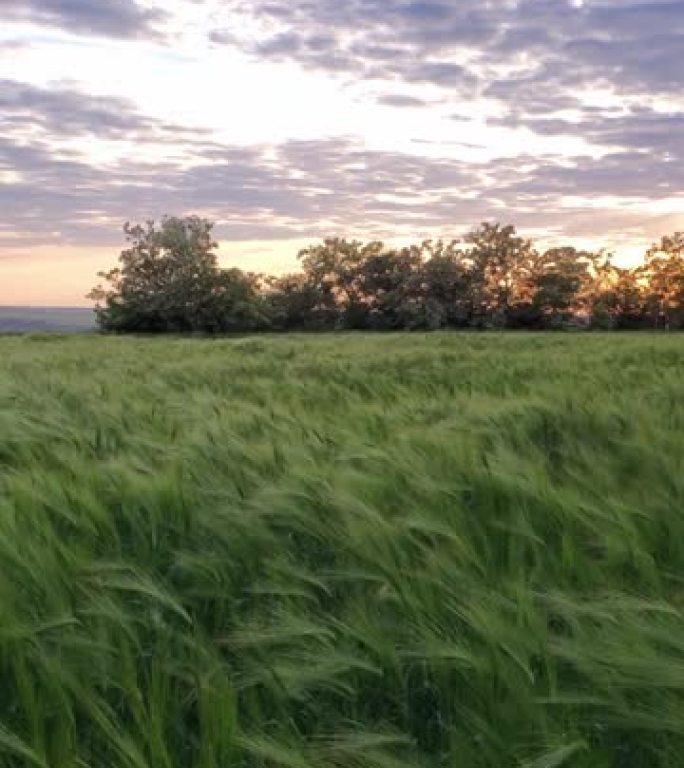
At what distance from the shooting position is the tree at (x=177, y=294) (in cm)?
5112

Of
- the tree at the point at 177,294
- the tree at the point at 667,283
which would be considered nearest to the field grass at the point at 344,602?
the tree at the point at 177,294

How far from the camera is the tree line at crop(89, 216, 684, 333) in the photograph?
170 feet

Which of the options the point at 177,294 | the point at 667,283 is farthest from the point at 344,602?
the point at 667,283

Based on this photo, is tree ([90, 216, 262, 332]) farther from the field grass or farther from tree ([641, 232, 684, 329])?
the field grass

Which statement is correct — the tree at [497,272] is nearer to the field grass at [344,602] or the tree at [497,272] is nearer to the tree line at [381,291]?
the tree line at [381,291]

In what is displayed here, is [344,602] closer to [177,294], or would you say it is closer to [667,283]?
[177,294]

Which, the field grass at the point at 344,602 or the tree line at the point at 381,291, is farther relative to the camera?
the tree line at the point at 381,291

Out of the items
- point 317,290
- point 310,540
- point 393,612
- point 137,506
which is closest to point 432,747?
point 393,612

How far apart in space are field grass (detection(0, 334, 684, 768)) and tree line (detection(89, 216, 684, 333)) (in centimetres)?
4782

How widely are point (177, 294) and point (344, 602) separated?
50.0m

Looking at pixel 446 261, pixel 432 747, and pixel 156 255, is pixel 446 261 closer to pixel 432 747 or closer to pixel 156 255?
pixel 156 255

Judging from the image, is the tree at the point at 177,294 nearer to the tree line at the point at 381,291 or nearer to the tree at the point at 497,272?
the tree line at the point at 381,291

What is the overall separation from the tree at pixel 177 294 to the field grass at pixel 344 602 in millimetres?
47638

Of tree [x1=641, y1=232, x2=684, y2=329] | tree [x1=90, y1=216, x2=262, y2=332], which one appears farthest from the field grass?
tree [x1=641, y1=232, x2=684, y2=329]
